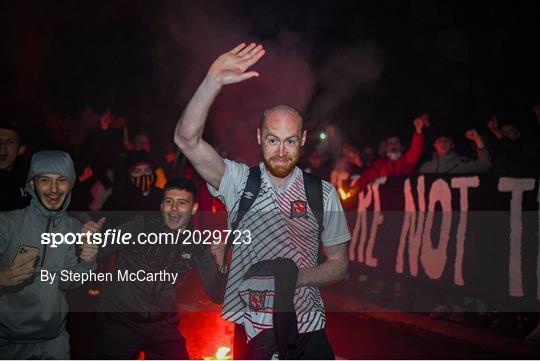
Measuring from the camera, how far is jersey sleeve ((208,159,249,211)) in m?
2.73

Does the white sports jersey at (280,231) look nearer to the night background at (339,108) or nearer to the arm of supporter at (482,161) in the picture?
the night background at (339,108)

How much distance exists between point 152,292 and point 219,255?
639 millimetres

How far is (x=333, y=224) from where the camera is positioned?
9.07 feet

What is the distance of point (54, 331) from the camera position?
9.61 ft

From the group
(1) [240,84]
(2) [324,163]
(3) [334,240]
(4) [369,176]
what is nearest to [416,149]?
(4) [369,176]

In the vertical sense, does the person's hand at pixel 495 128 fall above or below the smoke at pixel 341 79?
below

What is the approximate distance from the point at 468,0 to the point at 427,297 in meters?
7.82

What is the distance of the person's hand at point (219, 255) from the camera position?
296 centimetres

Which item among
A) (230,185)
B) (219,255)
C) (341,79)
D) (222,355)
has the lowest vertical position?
(222,355)

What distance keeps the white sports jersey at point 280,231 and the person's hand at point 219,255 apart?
0.31 metres

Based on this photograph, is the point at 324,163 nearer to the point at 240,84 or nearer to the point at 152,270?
the point at 240,84

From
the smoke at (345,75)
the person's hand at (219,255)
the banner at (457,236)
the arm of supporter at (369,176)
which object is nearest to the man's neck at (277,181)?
the person's hand at (219,255)

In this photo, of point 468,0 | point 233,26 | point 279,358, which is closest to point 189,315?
point 279,358

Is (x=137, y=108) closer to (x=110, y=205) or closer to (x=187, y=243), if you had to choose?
(x=110, y=205)
